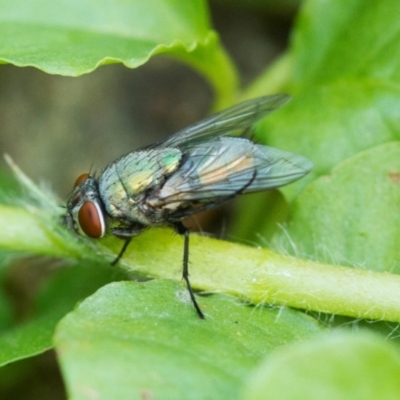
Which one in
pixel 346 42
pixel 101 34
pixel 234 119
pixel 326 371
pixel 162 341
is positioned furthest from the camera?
pixel 346 42

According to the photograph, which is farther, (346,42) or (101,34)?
(346,42)

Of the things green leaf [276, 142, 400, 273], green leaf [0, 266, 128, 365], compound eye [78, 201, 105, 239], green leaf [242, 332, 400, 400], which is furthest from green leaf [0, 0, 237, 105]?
green leaf [242, 332, 400, 400]

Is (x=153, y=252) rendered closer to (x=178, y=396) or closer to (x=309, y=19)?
(x=178, y=396)

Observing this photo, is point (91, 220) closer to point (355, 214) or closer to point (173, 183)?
point (173, 183)

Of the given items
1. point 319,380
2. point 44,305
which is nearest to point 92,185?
point 44,305

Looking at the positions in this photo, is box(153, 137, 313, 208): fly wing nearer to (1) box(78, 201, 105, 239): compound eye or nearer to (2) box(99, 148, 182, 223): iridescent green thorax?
(2) box(99, 148, 182, 223): iridescent green thorax

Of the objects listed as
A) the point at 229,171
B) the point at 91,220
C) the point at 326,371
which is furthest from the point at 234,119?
the point at 326,371

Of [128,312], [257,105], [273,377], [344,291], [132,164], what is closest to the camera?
[273,377]
